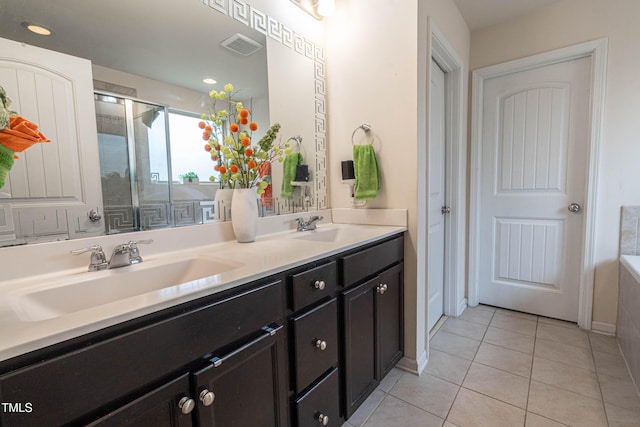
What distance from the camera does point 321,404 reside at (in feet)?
3.50

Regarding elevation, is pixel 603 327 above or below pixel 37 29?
below

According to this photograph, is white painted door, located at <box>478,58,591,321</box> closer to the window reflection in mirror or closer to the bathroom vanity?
the bathroom vanity

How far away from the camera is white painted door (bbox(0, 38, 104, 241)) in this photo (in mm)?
844

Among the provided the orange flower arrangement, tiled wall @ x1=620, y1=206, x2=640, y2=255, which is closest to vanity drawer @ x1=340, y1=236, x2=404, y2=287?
the orange flower arrangement

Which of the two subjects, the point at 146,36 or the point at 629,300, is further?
the point at 629,300

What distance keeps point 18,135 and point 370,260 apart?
3.94 ft

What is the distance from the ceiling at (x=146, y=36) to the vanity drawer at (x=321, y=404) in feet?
4.33

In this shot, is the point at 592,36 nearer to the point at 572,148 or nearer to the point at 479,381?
the point at 572,148

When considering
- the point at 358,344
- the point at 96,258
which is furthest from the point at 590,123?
the point at 96,258

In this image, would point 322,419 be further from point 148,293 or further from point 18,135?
point 18,135

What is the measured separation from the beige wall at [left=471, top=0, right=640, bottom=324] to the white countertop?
1.68 m

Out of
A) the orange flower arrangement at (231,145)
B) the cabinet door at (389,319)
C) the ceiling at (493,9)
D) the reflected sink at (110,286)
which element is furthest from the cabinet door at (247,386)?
the ceiling at (493,9)

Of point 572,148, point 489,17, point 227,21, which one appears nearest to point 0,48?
point 227,21

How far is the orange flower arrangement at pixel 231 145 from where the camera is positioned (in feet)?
4.20
